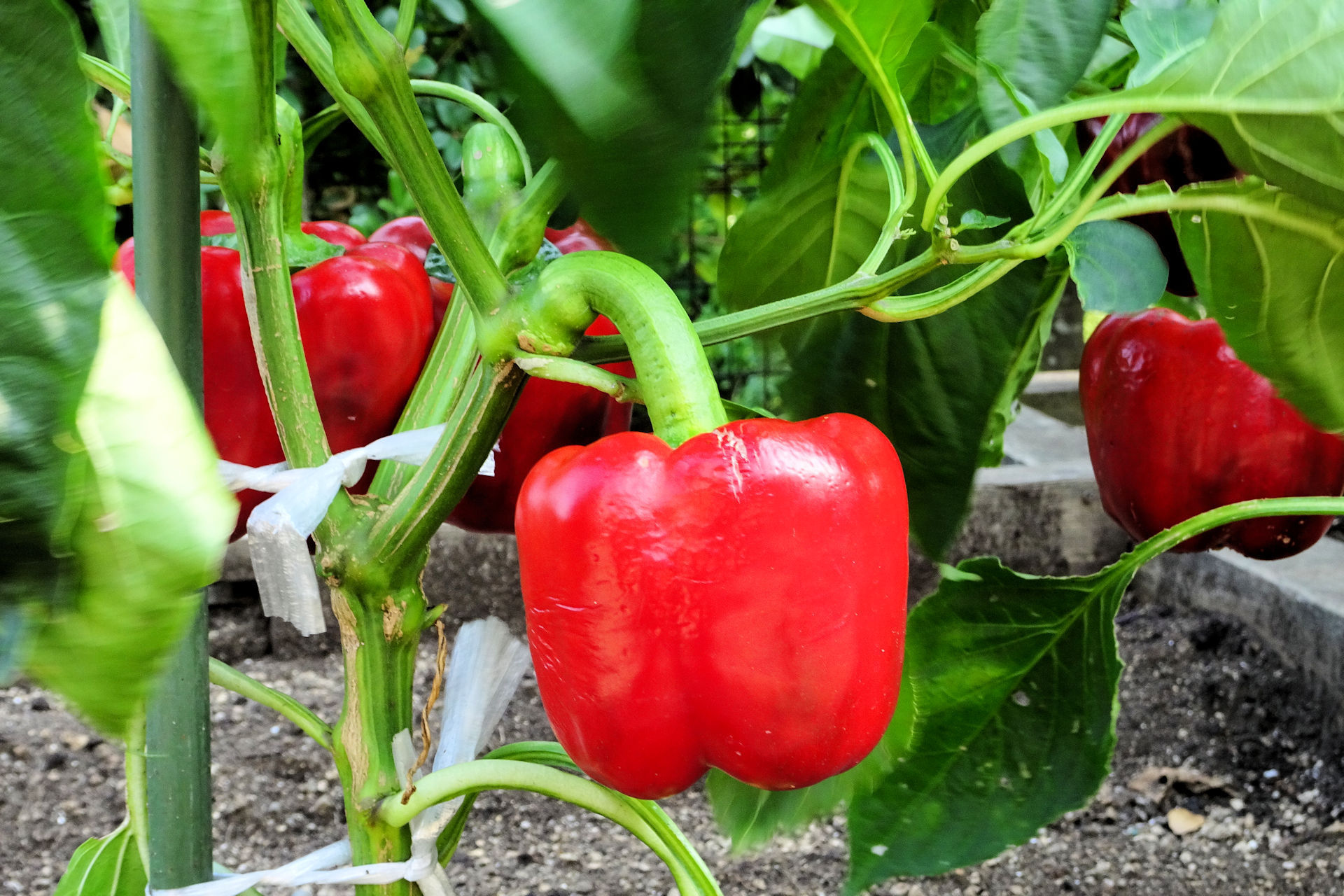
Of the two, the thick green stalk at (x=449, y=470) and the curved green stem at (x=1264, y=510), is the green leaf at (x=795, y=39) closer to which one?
the thick green stalk at (x=449, y=470)

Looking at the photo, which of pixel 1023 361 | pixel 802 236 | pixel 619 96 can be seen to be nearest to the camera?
pixel 619 96

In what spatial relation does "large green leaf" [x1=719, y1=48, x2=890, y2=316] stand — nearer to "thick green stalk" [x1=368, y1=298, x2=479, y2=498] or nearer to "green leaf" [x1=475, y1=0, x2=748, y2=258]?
"thick green stalk" [x1=368, y1=298, x2=479, y2=498]

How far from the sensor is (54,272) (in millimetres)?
164

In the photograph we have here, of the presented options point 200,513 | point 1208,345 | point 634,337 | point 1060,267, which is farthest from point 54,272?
point 1208,345

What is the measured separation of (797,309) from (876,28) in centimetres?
8

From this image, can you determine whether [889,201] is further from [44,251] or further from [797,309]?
[44,251]

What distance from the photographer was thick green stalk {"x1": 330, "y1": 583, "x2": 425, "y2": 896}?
41 cm

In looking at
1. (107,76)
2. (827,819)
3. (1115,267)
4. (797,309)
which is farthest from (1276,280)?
(827,819)

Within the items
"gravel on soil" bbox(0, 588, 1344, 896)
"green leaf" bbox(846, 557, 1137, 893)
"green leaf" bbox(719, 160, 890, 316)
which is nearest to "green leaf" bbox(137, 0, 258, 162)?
"green leaf" bbox(719, 160, 890, 316)

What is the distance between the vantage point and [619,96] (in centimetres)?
14

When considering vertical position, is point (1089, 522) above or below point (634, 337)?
below

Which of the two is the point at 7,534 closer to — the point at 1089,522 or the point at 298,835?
the point at 298,835

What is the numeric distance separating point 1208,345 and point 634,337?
39 centimetres

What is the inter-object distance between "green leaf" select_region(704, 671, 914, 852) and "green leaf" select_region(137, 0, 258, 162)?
0.38 meters
